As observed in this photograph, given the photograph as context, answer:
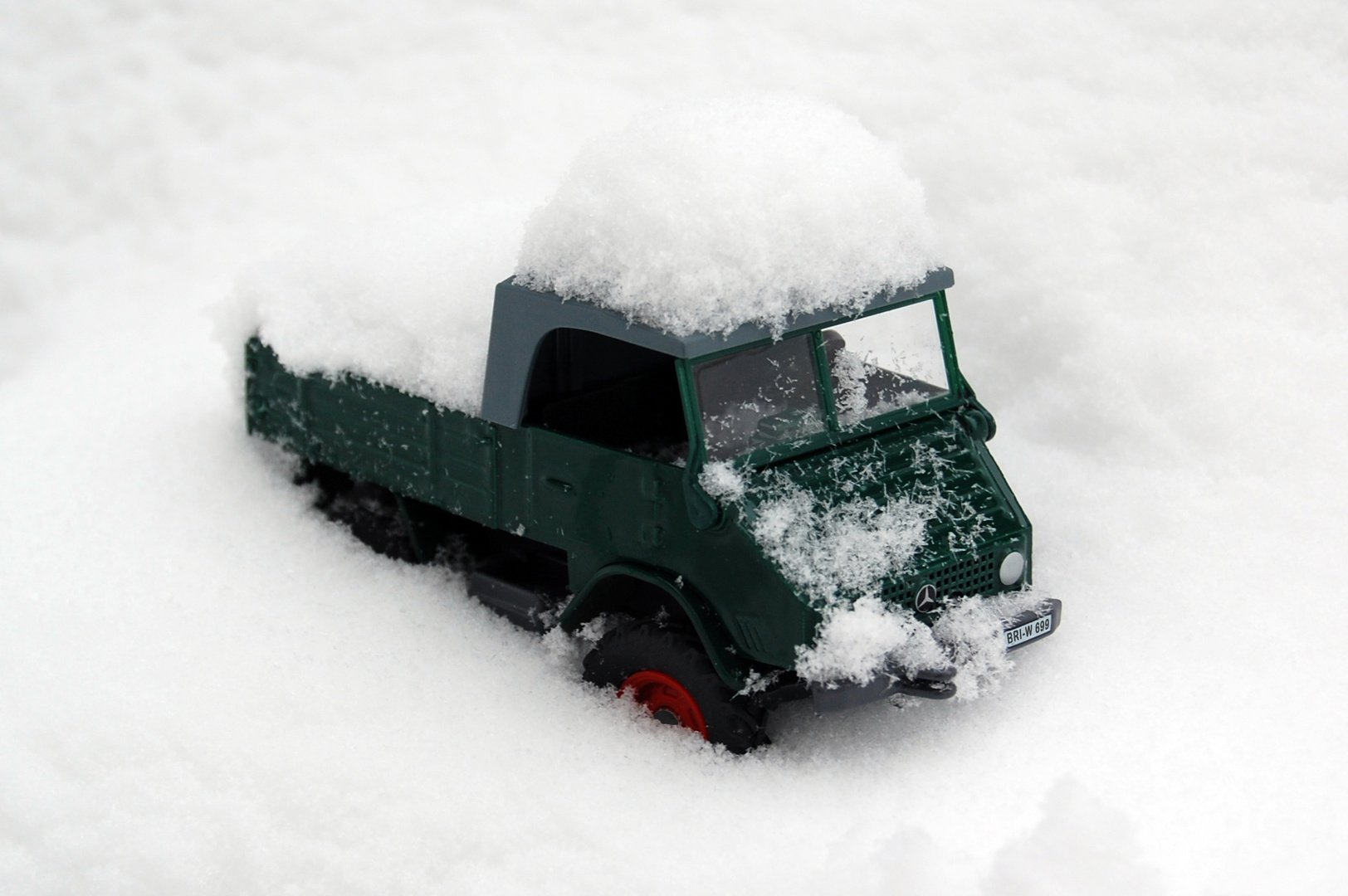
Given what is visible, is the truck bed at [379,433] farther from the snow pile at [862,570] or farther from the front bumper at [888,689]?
the front bumper at [888,689]

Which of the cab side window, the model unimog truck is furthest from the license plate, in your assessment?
the cab side window

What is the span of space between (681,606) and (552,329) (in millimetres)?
1187

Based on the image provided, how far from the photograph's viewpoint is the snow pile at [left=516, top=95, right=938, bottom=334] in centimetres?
541

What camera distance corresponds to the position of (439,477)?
651 cm

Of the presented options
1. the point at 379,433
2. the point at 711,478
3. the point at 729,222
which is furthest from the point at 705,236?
the point at 379,433

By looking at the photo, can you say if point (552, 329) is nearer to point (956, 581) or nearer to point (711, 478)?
point (711, 478)

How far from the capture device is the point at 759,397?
18.5ft

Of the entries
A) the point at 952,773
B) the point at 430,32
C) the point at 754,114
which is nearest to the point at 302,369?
the point at 754,114

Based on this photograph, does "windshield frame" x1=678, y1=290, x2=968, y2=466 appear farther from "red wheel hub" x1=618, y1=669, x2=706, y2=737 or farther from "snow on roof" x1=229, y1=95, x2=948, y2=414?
"red wheel hub" x1=618, y1=669, x2=706, y2=737

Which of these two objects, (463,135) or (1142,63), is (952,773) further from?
(463,135)

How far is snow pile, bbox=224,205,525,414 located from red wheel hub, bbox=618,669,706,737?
1.32m

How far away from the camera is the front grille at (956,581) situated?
5.43 meters

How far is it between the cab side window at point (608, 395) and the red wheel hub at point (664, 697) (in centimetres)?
94

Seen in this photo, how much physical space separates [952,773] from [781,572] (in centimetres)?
98
